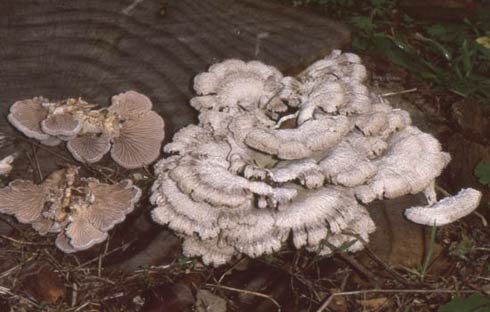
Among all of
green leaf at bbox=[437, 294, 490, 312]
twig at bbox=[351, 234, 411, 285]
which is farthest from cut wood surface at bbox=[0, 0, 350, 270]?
green leaf at bbox=[437, 294, 490, 312]

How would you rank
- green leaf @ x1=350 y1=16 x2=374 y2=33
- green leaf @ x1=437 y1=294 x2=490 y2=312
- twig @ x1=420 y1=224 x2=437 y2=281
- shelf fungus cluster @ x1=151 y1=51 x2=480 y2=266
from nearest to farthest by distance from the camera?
shelf fungus cluster @ x1=151 y1=51 x2=480 y2=266
green leaf @ x1=437 y1=294 x2=490 y2=312
twig @ x1=420 y1=224 x2=437 y2=281
green leaf @ x1=350 y1=16 x2=374 y2=33

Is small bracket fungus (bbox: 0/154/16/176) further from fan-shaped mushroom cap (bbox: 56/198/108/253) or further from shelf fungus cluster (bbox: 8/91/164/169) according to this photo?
fan-shaped mushroom cap (bbox: 56/198/108/253)

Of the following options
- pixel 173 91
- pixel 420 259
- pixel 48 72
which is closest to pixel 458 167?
pixel 420 259

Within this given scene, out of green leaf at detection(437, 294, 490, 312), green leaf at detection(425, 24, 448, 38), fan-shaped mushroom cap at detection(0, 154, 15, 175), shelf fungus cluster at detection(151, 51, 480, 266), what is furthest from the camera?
green leaf at detection(425, 24, 448, 38)

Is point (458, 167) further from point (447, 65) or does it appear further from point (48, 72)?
point (48, 72)

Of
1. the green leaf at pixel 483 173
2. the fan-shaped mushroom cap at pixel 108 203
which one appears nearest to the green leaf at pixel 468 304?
the green leaf at pixel 483 173

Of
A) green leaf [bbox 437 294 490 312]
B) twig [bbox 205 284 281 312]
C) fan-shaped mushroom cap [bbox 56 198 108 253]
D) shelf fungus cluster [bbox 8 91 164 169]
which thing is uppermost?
shelf fungus cluster [bbox 8 91 164 169]

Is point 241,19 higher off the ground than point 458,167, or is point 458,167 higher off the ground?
point 241,19
